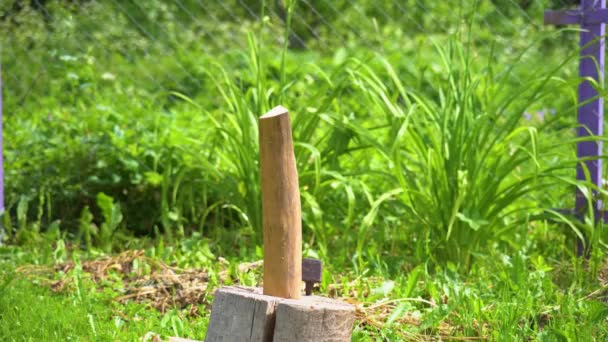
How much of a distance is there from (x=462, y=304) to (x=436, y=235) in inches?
26.8

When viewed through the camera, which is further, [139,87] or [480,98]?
[139,87]

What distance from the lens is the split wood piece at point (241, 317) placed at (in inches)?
80.4

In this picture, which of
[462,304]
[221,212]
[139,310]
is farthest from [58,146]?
[462,304]

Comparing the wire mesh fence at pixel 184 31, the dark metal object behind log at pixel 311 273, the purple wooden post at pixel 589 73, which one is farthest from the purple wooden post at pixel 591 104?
the wire mesh fence at pixel 184 31

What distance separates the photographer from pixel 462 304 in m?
2.88

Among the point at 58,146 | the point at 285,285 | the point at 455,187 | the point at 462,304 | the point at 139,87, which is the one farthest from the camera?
the point at 139,87

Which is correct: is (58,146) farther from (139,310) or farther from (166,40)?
(166,40)

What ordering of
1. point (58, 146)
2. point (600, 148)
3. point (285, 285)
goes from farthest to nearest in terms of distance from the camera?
point (58, 146) < point (600, 148) < point (285, 285)

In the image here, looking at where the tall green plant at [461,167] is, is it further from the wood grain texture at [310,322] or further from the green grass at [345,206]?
the wood grain texture at [310,322]

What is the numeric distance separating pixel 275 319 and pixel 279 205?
27cm

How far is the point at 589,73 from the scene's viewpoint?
372cm

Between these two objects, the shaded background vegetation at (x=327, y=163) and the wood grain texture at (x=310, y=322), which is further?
the shaded background vegetation at (x=327, y=163)

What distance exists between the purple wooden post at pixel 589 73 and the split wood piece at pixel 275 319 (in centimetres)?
197

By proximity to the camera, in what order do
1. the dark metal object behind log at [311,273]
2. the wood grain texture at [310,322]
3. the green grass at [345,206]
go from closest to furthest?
1. the wood grain texture at [310,322]
2. the dark metal object behind log at [311,273]
3. the green grass at [345,206]
